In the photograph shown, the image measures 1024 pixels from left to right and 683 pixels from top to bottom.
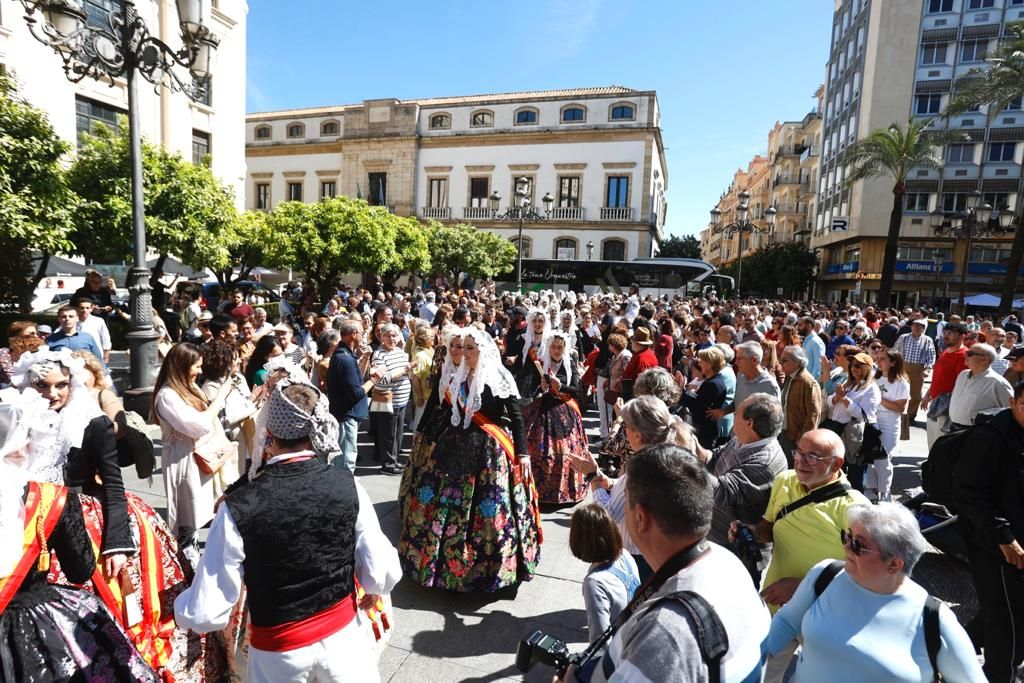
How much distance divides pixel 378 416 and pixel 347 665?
4.26 meters

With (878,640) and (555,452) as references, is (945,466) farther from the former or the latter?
(555,452)

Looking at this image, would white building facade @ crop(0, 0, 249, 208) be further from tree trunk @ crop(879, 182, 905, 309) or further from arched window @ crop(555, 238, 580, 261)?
tree trunk @ crop(879, 182, 905, 309)

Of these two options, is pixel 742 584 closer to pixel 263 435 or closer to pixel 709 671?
pixel 709 671

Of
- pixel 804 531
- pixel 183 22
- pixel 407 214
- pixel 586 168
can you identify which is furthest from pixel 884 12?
pixel 804 531

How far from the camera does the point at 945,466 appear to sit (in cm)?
312

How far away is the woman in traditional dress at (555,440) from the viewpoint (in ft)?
18.1

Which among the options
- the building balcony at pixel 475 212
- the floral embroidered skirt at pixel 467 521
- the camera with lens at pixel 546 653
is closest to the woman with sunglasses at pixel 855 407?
the floral embroidered skirt at pixel 467 521

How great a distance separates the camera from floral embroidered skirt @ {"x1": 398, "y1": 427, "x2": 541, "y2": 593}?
12.3ft

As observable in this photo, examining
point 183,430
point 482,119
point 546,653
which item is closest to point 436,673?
point 546,653

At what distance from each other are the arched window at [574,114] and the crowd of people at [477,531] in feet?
122

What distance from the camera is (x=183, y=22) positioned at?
6.88m

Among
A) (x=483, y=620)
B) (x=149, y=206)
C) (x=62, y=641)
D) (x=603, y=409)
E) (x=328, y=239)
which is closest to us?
(x=62, y=641)

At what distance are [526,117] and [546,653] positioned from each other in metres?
42.2

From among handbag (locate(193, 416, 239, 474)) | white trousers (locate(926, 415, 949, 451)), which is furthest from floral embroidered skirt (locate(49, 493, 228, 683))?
white trousers (locate(926, 415, 949, 451))
